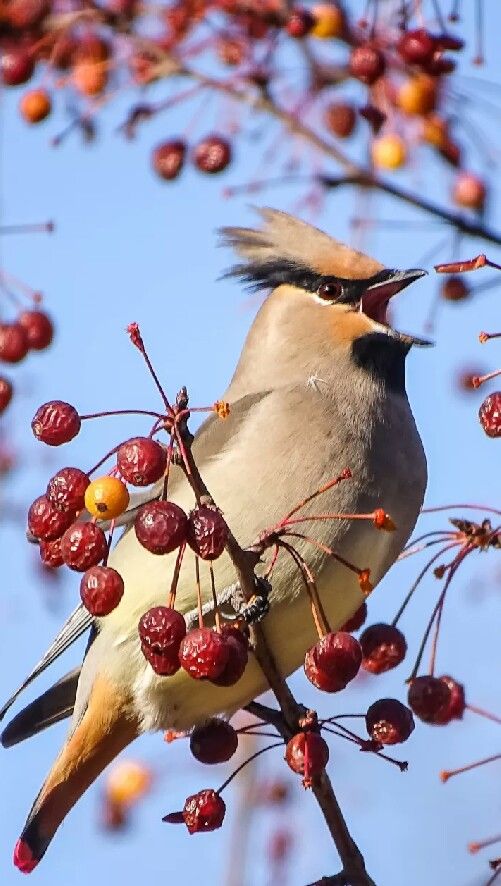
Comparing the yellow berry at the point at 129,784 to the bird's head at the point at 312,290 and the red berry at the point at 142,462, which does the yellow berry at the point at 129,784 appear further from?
the red berry at the point at 142,462

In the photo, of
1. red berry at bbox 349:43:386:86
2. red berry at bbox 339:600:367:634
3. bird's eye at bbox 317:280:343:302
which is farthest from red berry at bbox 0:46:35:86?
red berry at bbox 339:600:367:634

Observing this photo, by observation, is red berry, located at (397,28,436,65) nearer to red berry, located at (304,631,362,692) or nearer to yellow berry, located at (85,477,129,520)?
red berry, located at (304,631,362,692)

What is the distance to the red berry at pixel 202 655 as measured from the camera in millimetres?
2572

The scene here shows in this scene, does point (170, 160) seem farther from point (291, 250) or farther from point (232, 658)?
point (232, 658)

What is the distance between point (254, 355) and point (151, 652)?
1.89 metres

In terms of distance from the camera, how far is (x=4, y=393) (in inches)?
153

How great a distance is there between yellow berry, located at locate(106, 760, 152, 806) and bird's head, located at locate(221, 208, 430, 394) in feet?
5.55

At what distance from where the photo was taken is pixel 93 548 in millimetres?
2543

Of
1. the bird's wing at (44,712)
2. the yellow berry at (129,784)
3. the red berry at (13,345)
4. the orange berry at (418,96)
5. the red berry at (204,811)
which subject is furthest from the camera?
the yellow berry at (129,784)

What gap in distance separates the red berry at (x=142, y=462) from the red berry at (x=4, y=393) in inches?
56.7

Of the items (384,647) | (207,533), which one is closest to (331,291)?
(384,647)

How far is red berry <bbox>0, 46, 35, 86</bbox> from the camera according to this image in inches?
183

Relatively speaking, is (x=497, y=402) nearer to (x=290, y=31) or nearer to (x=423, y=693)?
(x=423, y=693)

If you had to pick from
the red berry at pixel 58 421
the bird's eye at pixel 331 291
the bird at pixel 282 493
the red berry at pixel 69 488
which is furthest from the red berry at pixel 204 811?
the bird's eye at pixel 331 291
